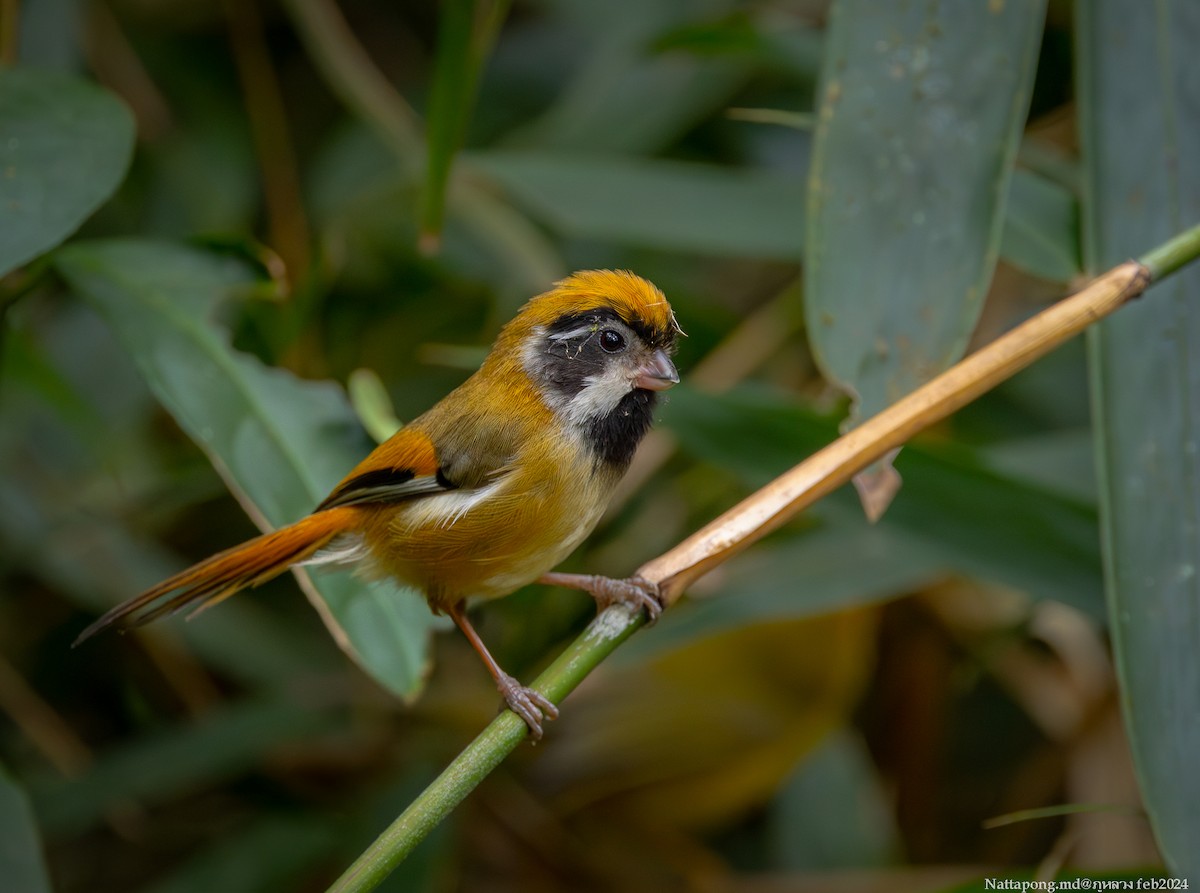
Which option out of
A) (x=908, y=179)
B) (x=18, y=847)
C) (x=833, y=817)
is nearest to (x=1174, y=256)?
(x=908, y=179)

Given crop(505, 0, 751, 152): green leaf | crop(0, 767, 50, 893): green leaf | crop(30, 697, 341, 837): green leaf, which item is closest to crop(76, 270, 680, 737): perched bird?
crop(0, 767, 50, 893): green leaf

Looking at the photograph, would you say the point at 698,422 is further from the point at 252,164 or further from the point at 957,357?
the point at 252,164

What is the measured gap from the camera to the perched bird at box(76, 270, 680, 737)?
6.41ft

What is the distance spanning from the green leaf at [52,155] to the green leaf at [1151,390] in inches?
70.9

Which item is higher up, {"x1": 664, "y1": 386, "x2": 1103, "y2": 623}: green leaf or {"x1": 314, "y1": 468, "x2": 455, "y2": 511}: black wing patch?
{"x1": 314, "y1": 468, "x2": 455, "y2": 511}: black wing patch

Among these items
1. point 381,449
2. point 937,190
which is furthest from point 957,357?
point 381,449

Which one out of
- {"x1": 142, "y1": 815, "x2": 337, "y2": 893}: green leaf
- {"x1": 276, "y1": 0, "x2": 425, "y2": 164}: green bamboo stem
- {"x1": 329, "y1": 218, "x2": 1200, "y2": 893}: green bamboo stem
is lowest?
{"x1": 142, "y1": 815, "x2": 337, "y2": 893}: green leaf

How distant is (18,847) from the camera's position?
1.88 metres

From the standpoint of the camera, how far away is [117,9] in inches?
162

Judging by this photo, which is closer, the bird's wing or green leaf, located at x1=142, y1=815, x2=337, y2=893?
the bird's wing

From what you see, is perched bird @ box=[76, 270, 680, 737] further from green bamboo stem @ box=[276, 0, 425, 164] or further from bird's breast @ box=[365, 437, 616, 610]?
green bamboo stem @ box=[276, 0, 425, 164]

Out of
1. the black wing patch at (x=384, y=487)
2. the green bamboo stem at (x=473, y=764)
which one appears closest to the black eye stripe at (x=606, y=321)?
the black wing patch at (x=384, y=487)

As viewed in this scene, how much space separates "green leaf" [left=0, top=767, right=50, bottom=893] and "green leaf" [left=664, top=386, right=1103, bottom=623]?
1466 millimetres

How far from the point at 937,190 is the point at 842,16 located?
1.30 feet
